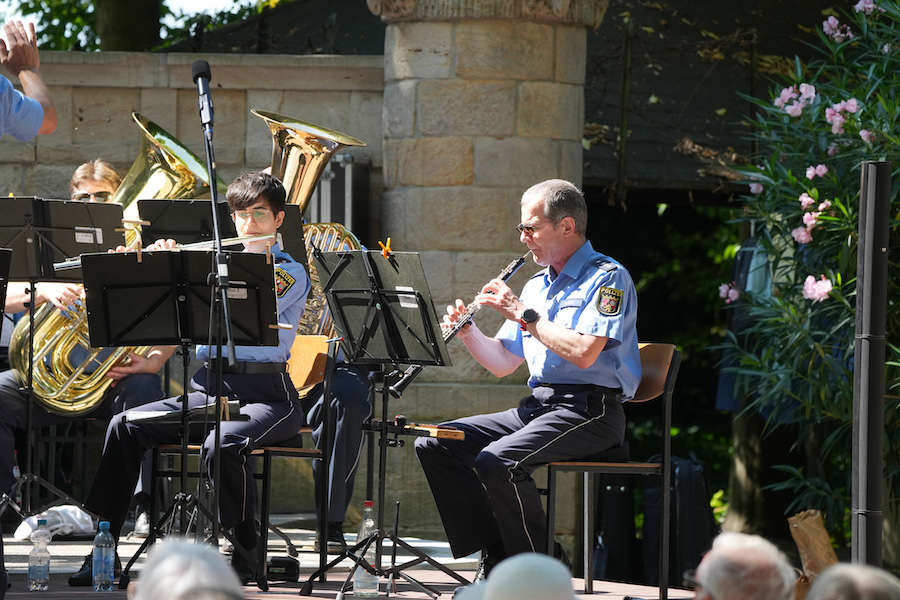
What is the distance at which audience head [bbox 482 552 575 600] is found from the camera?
2504 mm

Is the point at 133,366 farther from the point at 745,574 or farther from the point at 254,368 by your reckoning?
the point at 745,574

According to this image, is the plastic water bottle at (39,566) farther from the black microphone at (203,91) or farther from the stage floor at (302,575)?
the black microphone at (203,91)

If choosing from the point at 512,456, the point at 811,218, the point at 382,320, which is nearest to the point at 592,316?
the point at 512,456

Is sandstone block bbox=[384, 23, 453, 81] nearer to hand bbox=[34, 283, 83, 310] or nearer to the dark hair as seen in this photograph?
hand bbox=[34, 283, 83, 310]

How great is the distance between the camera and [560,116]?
323 inches

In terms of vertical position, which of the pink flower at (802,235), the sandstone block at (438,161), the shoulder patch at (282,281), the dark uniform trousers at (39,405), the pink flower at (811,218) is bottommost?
the dark uniform trousers at (39,405)

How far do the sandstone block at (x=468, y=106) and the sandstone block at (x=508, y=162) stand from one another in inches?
2.7

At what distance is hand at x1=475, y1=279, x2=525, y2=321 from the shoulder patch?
3.08ft

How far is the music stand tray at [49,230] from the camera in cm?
609

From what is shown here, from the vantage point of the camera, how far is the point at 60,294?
6691mm

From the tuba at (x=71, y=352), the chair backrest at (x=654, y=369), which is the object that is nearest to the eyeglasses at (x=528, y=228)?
the chair backrest at (x=654, y=369)

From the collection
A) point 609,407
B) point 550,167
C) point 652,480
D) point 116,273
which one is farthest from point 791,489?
point 116,273

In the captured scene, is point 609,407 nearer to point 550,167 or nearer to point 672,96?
point 550,167

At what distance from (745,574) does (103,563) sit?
3.39 metres
